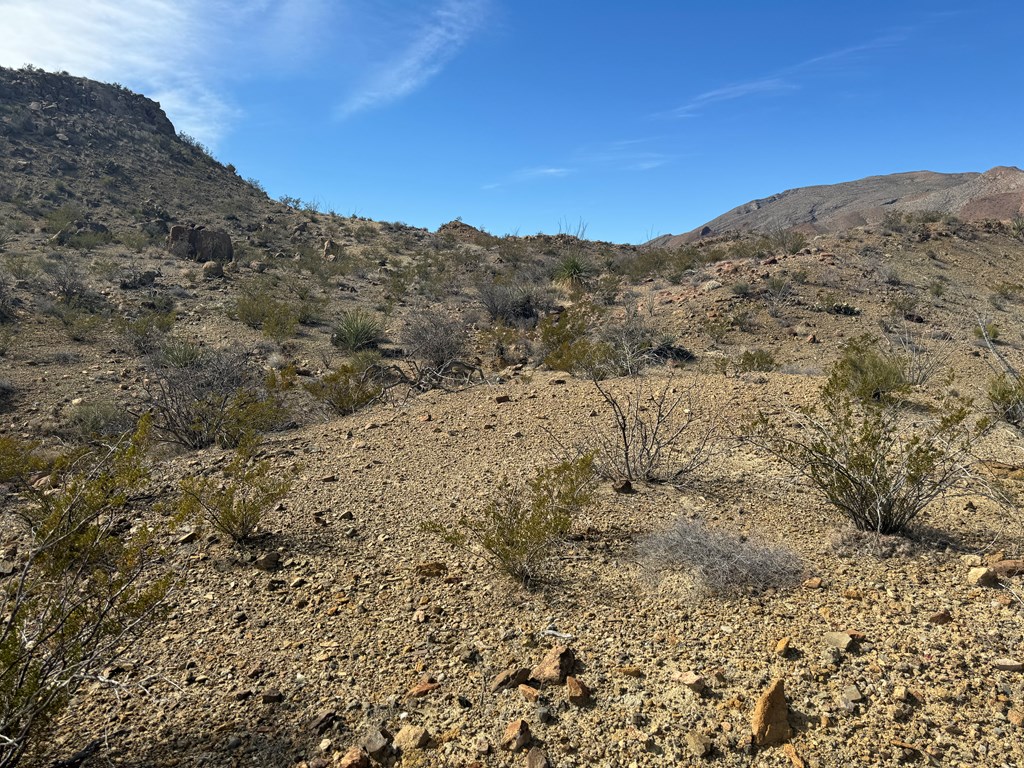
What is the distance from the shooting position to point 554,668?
2787 mm

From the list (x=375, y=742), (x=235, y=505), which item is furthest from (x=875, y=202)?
(x=375, y=742)

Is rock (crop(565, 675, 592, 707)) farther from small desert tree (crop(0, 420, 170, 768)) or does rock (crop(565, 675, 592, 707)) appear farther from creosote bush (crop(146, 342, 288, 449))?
creosote bush (crop(146, 342, 288, 449))

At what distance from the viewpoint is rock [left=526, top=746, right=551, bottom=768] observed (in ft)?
7.55

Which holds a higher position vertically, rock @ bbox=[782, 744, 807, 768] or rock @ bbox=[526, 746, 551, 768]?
rock @ bbox=[526, 746, 551, 768]

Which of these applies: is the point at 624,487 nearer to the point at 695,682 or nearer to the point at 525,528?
the point at 525,528

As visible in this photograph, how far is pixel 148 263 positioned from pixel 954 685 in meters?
24.3

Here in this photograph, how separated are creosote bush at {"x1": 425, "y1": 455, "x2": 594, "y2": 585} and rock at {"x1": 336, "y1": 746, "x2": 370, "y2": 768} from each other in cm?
143

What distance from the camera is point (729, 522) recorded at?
14.6 ft

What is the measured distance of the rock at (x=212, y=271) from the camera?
64.9 feet

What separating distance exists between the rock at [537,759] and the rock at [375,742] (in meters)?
0.59

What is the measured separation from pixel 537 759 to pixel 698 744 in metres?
0.63

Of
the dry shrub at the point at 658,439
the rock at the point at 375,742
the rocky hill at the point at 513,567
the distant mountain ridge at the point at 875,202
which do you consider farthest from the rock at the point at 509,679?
the distant mountain ridge at the point at 875,202

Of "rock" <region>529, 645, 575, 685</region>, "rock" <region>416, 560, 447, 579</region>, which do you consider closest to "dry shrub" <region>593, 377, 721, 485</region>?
"rock" <region>416, 560, 447, 579</region>

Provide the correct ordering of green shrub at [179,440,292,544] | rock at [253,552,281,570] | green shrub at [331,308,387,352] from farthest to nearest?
green shrub at [331,308,387,352]
green shrub at [179,440,292,544]
rock at [253,552,281,570]
